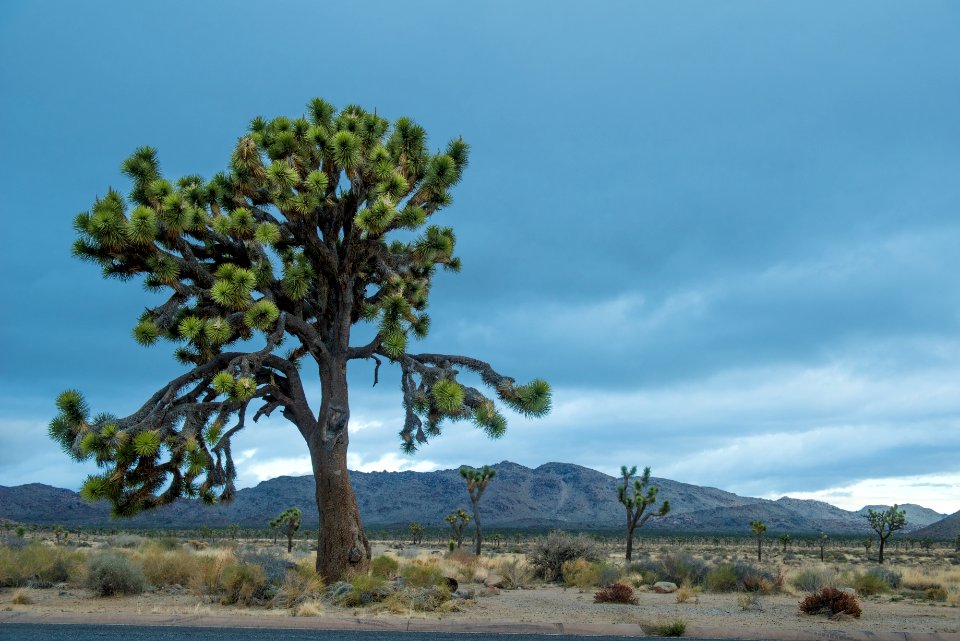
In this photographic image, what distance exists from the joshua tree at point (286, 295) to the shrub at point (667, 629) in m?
4.38

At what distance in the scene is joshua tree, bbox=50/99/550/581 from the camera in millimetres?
13734

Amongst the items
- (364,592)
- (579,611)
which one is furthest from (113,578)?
(579,611)

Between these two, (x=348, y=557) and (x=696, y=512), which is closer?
(x=348, y=557)

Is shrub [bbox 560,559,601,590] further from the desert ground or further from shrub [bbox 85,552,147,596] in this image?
shrub [bbox 85,552,147,596]

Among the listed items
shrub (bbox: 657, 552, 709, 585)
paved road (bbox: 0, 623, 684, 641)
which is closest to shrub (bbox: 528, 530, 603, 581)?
shrub (bbox: 657, 552, 709, 585)

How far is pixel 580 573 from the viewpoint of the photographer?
862 inches

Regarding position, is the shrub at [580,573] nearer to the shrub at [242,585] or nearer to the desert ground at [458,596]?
the desert ground at [458,596]

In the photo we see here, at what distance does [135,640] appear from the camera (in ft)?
34.3

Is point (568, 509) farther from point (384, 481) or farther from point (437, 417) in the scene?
point (437, 417)

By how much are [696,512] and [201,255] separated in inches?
6921

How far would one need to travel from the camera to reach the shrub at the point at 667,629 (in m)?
12.5

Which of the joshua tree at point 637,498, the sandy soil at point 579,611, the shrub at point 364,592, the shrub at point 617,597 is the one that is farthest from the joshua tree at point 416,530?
the shrub at point 364,592

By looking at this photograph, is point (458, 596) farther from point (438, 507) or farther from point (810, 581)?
point (438, 507)

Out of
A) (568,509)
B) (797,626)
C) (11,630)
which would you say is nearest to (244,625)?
(11,630)
